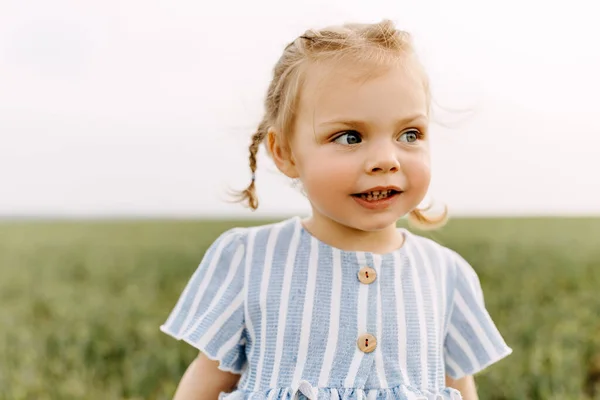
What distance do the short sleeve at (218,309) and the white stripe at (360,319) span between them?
1.01ft

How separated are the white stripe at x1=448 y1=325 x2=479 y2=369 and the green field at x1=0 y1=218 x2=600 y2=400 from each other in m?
1.21

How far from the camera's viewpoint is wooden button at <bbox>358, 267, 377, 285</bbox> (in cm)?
228

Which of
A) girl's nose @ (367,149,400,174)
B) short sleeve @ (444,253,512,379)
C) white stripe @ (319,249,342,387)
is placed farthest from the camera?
short sleeve @ (444,253,512,379)

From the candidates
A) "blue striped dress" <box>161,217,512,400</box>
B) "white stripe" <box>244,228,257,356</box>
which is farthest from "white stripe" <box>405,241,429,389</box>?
"white stripe" <box>244,228,257,356</box>

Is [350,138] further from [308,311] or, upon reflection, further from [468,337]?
[468,337]

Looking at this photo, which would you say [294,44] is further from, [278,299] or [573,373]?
[573,373]

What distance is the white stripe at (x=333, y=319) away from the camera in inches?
86.7

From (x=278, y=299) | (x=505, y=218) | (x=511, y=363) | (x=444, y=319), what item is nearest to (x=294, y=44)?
(x=278, y=299)

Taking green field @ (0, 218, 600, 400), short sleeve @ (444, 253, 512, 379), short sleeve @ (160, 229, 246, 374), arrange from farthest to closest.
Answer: green field @ (0, 218, 600, 400) → short sleeve @ (444, 253, 512, 379) → short sleeve @ (160, 229, 246, 374)

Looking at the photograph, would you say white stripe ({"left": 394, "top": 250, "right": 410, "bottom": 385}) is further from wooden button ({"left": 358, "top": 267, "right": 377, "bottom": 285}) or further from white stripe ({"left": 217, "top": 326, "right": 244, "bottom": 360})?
white stripe ({"left": 217, "top": 326, "right": 244, "bottom": 360})

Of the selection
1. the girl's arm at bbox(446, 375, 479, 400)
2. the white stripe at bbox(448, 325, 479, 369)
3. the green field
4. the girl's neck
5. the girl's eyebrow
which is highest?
the girl's eyebrow

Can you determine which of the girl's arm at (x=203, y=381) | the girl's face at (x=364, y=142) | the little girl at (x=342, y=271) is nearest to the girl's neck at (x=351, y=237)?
the little girl at (x=342, y=271)

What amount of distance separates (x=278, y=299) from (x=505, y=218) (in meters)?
8.46

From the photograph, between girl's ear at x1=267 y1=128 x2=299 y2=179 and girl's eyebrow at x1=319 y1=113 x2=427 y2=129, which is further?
girl's ear at x1=267 y1=128 x2=299 y2=179
